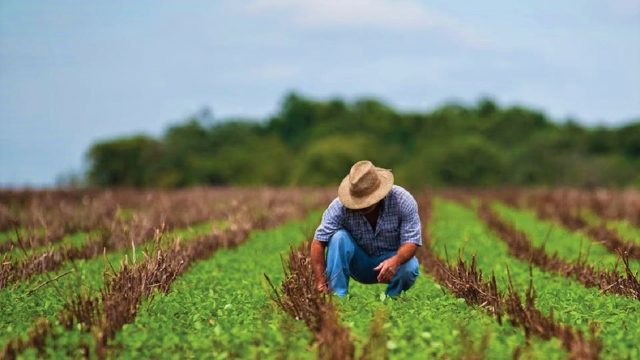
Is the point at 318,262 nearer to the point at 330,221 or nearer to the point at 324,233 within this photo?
the point at 324,233

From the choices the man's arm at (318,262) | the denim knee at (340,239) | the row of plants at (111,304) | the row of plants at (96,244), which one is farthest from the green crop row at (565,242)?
the row of plants at (96,244)

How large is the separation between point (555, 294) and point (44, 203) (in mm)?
21120

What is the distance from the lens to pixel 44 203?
27.3 m

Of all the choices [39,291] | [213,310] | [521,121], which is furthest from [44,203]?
[521,121]

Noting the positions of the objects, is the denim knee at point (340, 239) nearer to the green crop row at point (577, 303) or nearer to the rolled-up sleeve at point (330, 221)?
the rolled-up sleeve at point (330, 221)

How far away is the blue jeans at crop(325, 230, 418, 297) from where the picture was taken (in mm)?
7992

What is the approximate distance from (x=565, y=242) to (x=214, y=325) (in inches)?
416

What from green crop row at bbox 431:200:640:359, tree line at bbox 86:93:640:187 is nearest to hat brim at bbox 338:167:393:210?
green crop row at bbox 431:200:640:359

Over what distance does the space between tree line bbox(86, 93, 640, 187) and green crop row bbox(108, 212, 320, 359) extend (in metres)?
58.9

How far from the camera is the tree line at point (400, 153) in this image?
7456 cm

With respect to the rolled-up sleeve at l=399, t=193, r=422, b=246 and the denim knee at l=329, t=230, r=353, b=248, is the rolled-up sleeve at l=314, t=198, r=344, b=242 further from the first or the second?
the rolled-up sleeve at l=399, t=193, r=422, b=246

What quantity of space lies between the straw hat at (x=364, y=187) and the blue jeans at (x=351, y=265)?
0.42 m

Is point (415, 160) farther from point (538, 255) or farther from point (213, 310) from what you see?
→ point (213, 310)

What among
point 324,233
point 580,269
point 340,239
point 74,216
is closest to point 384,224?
point 340,239
